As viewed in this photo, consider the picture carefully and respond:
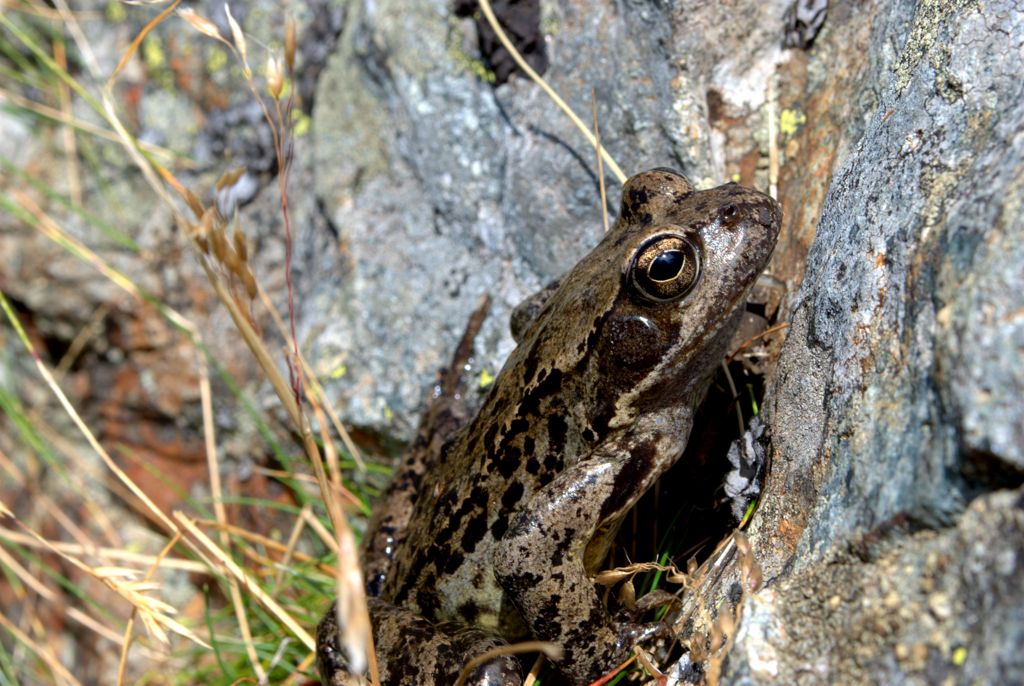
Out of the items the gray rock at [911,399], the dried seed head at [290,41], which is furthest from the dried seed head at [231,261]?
the gray rock at [911,399]

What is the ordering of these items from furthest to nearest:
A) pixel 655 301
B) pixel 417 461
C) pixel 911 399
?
1. pixel 417 461
2. pixel 655 301
3. pixel 911 399

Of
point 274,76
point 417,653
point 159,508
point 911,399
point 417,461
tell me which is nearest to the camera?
point 911,399

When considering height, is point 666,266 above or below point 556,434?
above

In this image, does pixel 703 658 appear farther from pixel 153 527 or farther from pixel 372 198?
pixel 153 527

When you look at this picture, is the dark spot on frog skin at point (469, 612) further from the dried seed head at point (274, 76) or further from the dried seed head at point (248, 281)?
the dried seed head at point (274, 76)

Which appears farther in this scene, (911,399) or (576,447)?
(576,447)

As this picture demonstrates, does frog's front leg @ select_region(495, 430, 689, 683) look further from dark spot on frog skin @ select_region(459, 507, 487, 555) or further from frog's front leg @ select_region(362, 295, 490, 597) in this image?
frog's front leg @ select_region(362, 295, 490, 597)

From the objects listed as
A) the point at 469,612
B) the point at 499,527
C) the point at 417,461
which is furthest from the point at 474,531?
the point at 417,461

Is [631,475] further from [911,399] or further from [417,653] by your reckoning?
[911,399]
